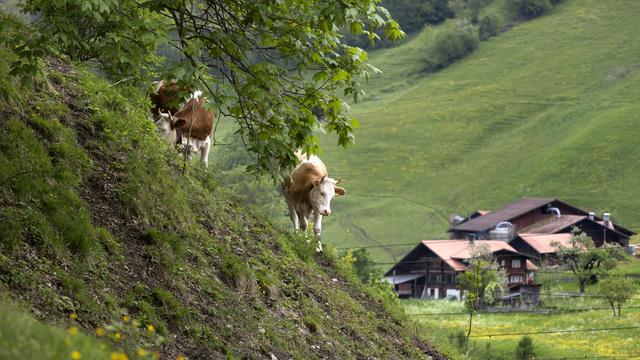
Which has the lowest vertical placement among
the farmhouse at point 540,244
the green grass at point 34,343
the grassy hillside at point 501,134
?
the green grass at point 34,343

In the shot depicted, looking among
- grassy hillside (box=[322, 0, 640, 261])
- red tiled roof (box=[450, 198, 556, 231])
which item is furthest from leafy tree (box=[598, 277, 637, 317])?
red tiled roof (box=[450, 198, 556, 231])

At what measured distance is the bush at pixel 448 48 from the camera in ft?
638

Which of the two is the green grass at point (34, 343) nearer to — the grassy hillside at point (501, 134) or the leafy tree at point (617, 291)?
the leafy tree at point (617, 291)

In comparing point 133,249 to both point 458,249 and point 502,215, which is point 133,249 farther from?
point 502,215

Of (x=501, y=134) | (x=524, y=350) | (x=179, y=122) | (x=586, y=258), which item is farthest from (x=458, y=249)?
(x=179, y=122)

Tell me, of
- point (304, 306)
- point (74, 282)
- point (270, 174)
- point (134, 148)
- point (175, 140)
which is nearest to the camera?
point (74, 282)

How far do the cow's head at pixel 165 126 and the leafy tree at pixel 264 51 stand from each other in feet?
16.3

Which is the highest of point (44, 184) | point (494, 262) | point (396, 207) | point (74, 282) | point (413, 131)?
point (413, 131)

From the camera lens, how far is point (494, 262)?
9194 centimetres

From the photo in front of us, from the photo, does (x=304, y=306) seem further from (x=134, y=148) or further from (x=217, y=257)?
(x=134, y=148)

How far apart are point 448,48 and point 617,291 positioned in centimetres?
12655

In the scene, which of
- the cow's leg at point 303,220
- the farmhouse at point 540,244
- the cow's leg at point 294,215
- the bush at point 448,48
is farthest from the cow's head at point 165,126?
the bush at point 448,48

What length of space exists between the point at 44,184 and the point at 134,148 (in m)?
2.87

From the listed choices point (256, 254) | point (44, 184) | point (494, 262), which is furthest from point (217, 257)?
point (494, 262)
